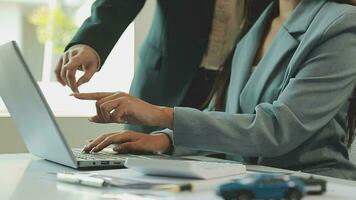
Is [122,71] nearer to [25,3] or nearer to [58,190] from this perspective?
[25,3]

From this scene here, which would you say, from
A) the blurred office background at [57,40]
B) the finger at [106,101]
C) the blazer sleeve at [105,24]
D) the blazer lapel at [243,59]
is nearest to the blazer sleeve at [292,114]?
the finger at [106,101]

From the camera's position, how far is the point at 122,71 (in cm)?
265

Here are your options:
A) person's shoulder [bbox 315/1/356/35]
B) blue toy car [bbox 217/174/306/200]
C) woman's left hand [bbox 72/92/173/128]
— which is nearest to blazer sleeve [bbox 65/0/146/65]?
woman's left hand [bbox 72/92/173/128]

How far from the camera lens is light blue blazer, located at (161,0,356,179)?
110 centimetres

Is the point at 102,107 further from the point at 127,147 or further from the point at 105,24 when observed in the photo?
the point at 105,24

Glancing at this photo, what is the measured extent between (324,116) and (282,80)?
0.44 ft

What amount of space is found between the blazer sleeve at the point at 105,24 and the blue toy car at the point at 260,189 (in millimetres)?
835

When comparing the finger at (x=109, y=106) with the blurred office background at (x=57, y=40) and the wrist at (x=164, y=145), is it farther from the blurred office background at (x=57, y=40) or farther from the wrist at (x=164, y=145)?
the blurred office background at (x=57, y=40)

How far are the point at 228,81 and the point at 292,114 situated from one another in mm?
370

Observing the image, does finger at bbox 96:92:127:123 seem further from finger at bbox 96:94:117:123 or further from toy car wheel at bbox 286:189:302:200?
toy car wheel at bbox 286:189:302:200

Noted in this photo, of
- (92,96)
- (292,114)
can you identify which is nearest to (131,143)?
(92,96)

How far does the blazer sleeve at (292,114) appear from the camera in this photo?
1.10 metres

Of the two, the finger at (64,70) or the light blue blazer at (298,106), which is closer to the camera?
the light blue blazer at (298,106)

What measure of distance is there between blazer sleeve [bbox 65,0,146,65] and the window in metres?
0.95
